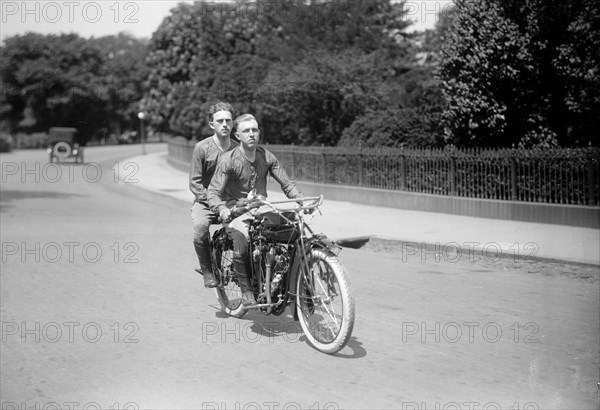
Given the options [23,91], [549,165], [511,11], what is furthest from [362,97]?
[23,91]

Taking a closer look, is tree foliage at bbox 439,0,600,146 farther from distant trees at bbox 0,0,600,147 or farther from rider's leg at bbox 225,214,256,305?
rider's leg at bbox 225,214,256,305

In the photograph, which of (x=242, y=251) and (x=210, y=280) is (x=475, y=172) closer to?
(x=210, y=280)

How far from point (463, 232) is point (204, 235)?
6910 millimetres

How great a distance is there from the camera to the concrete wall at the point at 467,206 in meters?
13.7

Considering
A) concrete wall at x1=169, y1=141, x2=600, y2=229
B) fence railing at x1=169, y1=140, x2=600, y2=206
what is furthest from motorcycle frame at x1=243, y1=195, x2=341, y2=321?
fence railing at x1=169, y1=140, x2=600, y2=206

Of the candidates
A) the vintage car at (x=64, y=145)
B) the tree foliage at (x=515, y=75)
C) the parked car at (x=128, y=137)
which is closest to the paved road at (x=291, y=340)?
the tree foliage at (x=515, y=75)

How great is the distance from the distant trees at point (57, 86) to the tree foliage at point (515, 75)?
63036mm

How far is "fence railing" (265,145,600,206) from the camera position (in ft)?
46.0

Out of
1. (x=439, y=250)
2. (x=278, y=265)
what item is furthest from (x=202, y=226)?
(x=439, y=250)

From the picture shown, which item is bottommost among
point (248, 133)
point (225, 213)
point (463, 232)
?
point (463, 232)

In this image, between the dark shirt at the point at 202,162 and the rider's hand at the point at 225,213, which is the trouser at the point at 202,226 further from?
the rider's hand at the point at 225,213

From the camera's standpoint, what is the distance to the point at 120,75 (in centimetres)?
9319

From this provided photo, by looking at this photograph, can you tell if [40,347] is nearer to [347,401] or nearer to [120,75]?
[347,401]

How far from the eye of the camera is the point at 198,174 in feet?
24.0
